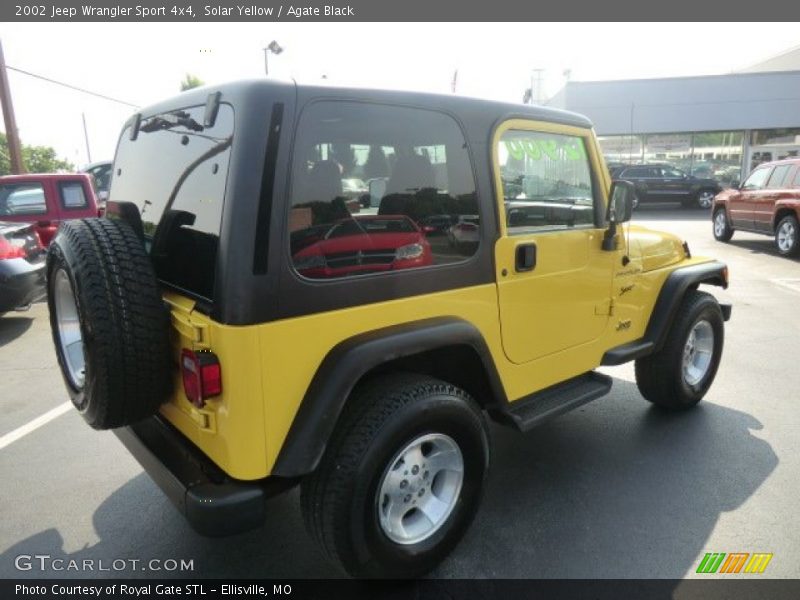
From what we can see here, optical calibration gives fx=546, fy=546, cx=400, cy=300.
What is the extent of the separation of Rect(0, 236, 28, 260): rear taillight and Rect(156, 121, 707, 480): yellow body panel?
192 inches

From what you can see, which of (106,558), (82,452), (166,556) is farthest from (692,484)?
(82,452)

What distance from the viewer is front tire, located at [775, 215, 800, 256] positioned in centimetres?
975

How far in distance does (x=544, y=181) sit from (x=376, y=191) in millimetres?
1096

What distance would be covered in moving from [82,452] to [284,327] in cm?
241

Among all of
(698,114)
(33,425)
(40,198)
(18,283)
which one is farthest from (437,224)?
(698,114)

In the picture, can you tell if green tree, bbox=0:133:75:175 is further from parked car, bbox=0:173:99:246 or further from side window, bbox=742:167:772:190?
side window, bbox=742:167:772:190

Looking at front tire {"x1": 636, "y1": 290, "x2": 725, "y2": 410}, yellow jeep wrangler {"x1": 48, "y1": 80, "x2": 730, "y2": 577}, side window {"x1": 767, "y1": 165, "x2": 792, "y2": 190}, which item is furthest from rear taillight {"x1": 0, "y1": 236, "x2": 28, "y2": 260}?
side window {"x1": 767, "y1": 165, "x2": 792, "y2": 190}

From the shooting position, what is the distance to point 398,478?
7.41 feet

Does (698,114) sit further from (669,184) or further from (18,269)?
(18,269)

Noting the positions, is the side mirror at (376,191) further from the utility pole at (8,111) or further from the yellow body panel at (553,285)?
the utility pole at (8,111)

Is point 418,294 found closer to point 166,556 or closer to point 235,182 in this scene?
point 235,182

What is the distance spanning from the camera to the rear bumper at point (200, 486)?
1.87 m

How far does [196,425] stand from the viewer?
2.13 meters

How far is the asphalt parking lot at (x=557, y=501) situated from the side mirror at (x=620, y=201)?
4.71 feet
